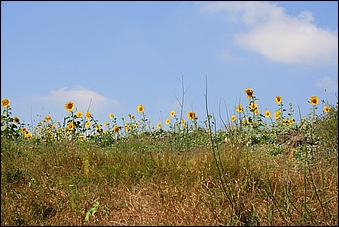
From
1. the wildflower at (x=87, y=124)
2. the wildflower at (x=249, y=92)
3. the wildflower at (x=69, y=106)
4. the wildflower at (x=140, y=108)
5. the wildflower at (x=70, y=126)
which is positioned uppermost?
the wildflower at (x=140, y=108)

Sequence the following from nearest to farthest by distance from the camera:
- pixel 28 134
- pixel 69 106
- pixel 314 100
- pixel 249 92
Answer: pixel 249 92
pixel 314 100
pixel 69 106
pixel 28 134

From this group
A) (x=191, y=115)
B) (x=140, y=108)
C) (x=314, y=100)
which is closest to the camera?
(x=314, y=100)

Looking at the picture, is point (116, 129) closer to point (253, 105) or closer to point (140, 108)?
point (140, 108)

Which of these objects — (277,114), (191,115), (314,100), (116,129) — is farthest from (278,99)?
(116,129)

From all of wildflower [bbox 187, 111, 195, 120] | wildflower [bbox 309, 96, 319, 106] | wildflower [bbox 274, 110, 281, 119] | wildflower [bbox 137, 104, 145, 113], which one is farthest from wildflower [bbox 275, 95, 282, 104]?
wildflower [bbox 137, 104, 145, 113]

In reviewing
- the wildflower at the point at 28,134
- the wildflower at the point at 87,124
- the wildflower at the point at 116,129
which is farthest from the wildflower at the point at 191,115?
the wildflower at the point at 28,134

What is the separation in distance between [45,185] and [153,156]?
3.79 feet

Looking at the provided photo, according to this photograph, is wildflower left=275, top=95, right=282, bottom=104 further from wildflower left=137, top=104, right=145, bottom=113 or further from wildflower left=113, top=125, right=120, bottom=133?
wildflower left=113, top=125, right=120, bottom=133

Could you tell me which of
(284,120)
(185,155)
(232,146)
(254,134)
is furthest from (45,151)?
(284,120)

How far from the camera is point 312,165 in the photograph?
424 centimetres

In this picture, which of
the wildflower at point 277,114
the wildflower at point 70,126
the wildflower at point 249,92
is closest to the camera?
the wildflower at point 249,92

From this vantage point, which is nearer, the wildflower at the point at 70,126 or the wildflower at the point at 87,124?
the wildflower at the point at 70,126

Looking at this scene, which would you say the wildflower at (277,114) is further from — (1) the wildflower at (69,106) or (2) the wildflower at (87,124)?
(1) the wildflower at (69,106)

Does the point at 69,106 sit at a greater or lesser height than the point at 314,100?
greater
